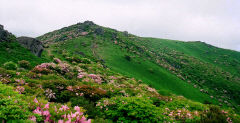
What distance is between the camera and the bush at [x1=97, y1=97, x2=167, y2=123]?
6980 mm

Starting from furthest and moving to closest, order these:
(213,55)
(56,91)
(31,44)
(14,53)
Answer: (213,55)
(31,44)
(14,53)
(56,91)

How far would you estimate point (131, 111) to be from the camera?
719cm

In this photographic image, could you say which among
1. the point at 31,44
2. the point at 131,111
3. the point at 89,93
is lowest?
the point at 89,93

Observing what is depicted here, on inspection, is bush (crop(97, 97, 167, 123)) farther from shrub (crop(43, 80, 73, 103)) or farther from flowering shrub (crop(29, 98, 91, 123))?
flowering shrub (crop(29, 98, 91, 123))

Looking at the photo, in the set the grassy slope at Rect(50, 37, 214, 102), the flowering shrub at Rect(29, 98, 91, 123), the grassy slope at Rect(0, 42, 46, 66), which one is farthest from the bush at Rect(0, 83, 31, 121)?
the grassy slope at Rect(50, 37, 214, 102)

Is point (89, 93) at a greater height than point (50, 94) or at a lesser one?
lesser

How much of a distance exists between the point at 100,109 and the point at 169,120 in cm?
431

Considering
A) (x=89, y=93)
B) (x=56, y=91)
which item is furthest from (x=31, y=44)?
(x=89, y=93)

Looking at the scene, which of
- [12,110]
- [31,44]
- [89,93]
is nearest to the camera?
[12,110]

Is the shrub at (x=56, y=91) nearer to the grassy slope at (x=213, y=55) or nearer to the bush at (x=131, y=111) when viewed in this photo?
the bush at (x=131, y=111)

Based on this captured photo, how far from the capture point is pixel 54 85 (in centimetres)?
1006

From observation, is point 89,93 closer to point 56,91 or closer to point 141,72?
point 56,91

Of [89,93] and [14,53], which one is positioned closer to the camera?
[89,93]

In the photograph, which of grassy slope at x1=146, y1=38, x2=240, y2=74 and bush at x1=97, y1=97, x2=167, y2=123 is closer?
bush at x1=97, y1=97, x2=167, y2=123
